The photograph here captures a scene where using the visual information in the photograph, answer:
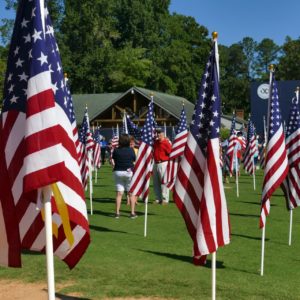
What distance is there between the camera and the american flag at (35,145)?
439cm

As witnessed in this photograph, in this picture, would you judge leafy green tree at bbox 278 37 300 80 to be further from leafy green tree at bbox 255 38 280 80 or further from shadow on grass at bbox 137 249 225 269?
shadow on grass at bbox 137 249 225 269

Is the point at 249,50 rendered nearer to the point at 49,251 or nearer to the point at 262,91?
the point at 262,91

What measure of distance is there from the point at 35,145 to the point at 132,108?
4812 centimetres

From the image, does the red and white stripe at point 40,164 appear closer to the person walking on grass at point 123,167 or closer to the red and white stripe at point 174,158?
the person walking on grass at point 123,167

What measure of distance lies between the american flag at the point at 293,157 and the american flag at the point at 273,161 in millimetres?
2088

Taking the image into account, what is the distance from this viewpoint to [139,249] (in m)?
9.70

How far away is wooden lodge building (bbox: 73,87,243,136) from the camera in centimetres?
4981

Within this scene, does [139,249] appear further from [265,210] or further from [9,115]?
[9,115]

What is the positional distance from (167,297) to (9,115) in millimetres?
3335

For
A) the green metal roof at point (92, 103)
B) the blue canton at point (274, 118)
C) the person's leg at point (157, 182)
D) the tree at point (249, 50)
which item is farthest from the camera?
the tree at point (249, 50)

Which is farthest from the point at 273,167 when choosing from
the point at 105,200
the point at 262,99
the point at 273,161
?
the point at 262,99

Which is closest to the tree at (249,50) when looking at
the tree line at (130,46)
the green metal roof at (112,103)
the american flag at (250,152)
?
the tree line at (130,46)

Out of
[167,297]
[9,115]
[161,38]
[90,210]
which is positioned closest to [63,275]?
[167,297]

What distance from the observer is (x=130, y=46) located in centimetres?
6775
